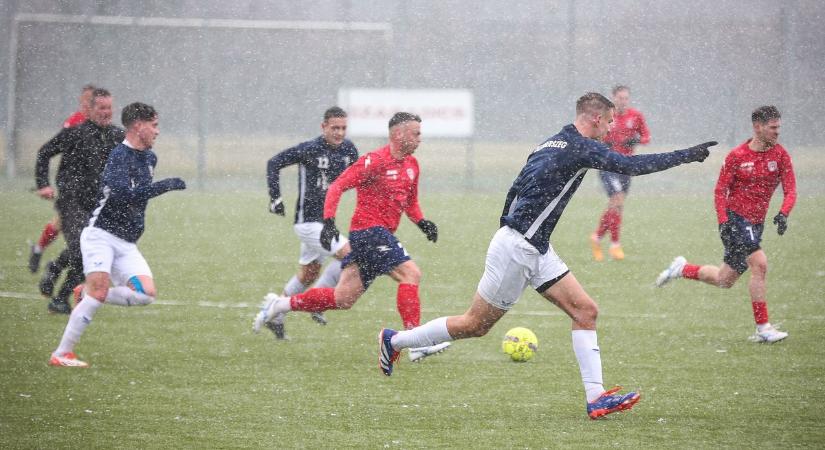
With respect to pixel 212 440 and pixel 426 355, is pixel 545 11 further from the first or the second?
pixel 212 440

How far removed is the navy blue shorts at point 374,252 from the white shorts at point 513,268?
1.81 meters

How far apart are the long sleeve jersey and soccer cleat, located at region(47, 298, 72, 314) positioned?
0.96m

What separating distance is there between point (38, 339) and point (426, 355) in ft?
11.1

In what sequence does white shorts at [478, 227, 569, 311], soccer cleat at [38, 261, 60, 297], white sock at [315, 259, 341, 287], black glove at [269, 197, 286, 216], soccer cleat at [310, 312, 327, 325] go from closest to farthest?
white shorts at [478, 227, 569, 311], black glove at [269, 197, 286, 216], white sock at [315, 259, 341, 287], soccer cleat at [310, 312, 327, 325], soccer cleat at [38, 261, 60, 297]

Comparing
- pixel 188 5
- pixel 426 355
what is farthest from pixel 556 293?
pixel 188 5

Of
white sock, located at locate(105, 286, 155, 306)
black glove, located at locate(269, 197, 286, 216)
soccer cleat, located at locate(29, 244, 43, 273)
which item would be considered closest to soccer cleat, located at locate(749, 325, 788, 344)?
black glove, located at locate(269, 197, 286, 216)

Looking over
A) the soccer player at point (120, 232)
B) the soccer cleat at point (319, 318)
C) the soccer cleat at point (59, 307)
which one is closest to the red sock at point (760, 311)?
the soccer cleat at point (319, 318)

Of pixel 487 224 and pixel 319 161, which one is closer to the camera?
pixel 319 161

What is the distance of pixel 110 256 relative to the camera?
326 inches

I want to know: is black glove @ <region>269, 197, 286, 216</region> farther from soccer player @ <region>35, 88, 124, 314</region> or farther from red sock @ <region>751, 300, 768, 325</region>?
red sock @ <region>751, 300, 768, 325</region>

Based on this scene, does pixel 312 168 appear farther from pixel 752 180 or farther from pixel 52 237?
pixel 52 237

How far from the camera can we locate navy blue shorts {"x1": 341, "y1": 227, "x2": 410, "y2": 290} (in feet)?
27.8

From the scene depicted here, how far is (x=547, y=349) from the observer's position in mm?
9047

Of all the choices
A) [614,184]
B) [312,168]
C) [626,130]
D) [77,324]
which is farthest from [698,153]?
[626,130]
